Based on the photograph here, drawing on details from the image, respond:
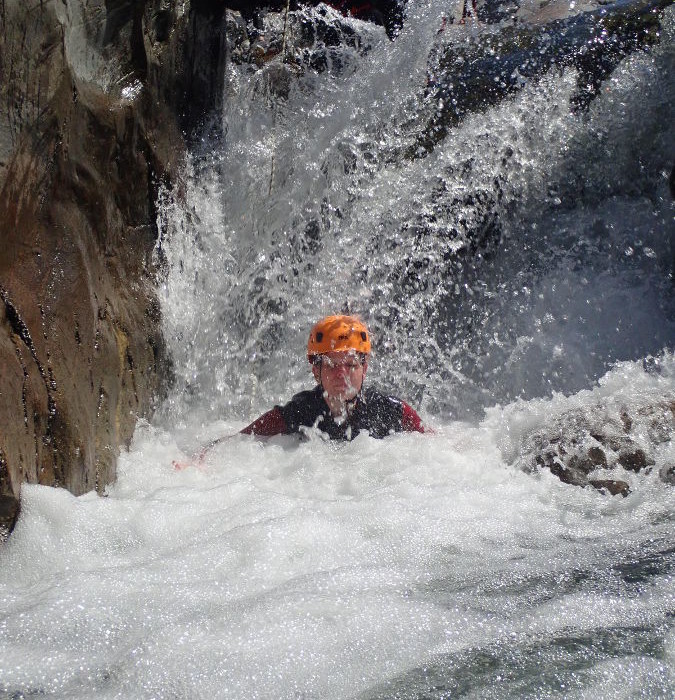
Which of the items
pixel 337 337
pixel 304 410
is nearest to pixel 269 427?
pixel 304 410

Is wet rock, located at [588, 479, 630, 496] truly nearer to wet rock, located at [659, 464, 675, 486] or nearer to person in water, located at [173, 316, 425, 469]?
wet rock, located at [659, 464, 675, 486]

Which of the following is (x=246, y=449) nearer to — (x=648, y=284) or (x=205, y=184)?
(x=205, y=184)

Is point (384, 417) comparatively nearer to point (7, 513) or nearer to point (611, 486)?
point (611, 486)

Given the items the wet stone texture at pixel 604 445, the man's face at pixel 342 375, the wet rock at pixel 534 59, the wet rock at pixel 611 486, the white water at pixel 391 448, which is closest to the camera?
the white water at pixel 391 448

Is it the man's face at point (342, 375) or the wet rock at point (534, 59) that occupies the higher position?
the wet rock at point (534, 59)

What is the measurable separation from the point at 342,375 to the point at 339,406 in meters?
0.18

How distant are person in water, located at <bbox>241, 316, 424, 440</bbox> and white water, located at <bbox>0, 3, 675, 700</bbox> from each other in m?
0.15

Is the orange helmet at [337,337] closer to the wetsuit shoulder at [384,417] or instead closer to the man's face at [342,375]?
the man's face at [342,375]

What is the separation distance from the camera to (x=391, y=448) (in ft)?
13.6

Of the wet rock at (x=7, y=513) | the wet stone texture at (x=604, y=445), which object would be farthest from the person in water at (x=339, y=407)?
the wet rock at (x=7, y=513)

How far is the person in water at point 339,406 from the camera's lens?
4.46 metres

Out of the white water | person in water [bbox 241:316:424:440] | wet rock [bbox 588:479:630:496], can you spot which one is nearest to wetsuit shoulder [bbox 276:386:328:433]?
person in water [bbox 241:316:424:440]

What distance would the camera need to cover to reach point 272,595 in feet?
8.08

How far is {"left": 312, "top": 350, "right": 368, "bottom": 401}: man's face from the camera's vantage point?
446cm
